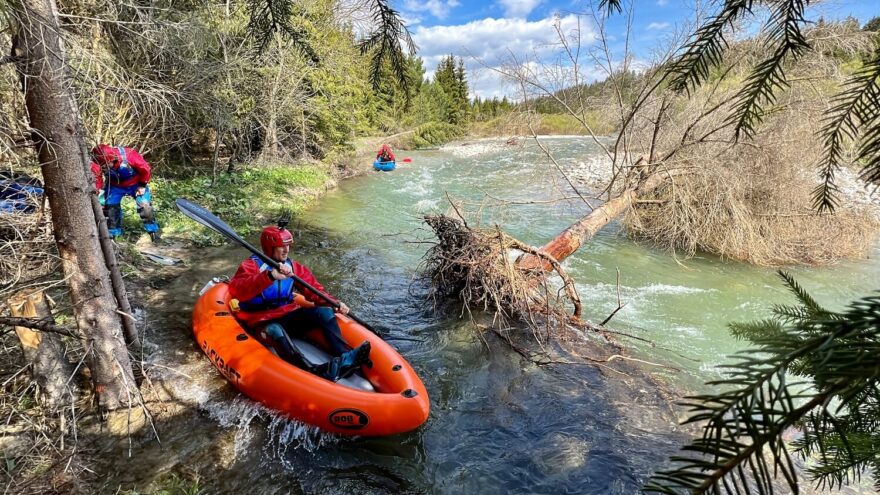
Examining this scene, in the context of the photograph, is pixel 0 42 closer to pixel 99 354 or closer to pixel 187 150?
pixel 99 354

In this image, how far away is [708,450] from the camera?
1.94 feet

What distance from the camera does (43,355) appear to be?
120 inches

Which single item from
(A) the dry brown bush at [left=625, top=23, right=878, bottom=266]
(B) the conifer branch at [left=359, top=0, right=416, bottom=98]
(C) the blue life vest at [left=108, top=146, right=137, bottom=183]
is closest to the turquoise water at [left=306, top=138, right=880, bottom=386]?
(A) the dry brown bush at [left=625, top=23, right=878, bottom=266]

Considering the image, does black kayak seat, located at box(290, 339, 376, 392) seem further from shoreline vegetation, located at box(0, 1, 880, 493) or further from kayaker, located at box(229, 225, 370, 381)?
shoreline vegetation, located at box(0, 1, 880, 493)

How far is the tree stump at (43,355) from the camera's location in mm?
2955

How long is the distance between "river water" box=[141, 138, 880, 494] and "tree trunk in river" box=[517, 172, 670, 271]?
91cm

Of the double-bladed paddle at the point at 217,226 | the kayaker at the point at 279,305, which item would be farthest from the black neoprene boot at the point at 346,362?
the double-bladed paddle at the point at 217,226

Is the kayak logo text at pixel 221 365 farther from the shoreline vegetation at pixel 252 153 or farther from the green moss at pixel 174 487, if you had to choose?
the green moss at pixel 174 487

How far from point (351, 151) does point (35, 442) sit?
1402 centimetres

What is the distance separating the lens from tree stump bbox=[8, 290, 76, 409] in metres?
2.96

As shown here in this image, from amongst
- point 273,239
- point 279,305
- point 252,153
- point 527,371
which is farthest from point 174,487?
point 252,153

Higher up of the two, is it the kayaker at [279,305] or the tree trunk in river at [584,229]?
the tree trunk in river at [584,229]

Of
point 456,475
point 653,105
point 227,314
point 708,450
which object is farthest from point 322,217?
point 708,450

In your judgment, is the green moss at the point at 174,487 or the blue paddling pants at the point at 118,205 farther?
the blue paddling pants at the point at 118,205
